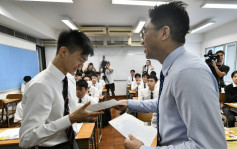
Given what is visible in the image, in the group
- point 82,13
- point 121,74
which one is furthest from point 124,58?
point 82,13

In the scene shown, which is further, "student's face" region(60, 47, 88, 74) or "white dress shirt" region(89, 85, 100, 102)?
"white dress shirt" region(89, 85, 100, 102)

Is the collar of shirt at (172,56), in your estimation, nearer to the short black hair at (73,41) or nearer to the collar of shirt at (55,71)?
the short black hair at (73,41)

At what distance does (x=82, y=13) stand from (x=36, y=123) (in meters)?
3.85

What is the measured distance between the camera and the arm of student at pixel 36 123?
70 cm

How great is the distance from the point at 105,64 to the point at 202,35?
5.29 m

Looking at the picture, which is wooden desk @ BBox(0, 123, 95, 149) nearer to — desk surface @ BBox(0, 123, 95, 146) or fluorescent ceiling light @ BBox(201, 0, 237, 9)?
desk surface @ BBox(0, 123, 95, 146)

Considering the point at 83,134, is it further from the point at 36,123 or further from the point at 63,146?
the point at 36,123

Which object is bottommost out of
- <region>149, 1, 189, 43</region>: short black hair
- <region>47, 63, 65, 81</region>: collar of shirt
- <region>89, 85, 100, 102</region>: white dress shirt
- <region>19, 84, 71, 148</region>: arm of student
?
<region>89, 85, 100, 102</region>: white dress shirt

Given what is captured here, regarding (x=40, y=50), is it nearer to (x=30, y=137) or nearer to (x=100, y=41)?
(x=100, y=41)

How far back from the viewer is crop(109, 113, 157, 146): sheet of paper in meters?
0.88

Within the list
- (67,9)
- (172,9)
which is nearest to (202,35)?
(67,9)

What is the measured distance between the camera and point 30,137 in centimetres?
69

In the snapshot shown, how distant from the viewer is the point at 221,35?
5.04m

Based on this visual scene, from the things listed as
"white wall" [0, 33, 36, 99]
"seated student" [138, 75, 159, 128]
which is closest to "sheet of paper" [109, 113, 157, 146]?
"seated student" [138, 75, 159, 128]
